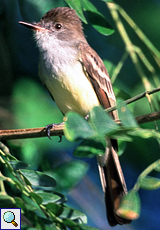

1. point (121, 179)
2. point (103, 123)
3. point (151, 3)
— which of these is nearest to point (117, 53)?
point (151, 3)

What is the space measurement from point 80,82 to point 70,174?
36.0 inches

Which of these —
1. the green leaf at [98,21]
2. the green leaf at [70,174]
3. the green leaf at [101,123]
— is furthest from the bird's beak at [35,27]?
the green leaf at [101,123]

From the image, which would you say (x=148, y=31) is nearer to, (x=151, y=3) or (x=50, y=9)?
(x=151, y=3)

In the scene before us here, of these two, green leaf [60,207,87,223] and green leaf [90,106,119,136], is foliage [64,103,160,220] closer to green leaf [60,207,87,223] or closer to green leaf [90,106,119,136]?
green leaf [90,106,119,136]

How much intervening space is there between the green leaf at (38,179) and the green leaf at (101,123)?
614 millimetres

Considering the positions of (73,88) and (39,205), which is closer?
(39,205)

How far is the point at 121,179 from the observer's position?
119 inches

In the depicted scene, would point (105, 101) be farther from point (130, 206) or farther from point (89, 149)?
point (130, 206)

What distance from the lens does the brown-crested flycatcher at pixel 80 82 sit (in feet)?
9.62

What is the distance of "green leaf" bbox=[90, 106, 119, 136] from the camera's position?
1.29 m

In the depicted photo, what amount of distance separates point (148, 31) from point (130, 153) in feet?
4.41

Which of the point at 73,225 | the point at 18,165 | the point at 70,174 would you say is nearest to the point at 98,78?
the point at 70,174

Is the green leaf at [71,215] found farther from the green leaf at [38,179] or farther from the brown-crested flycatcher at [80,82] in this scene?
the brown-crested flycatcher at [80,82]

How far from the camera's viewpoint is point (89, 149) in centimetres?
168
